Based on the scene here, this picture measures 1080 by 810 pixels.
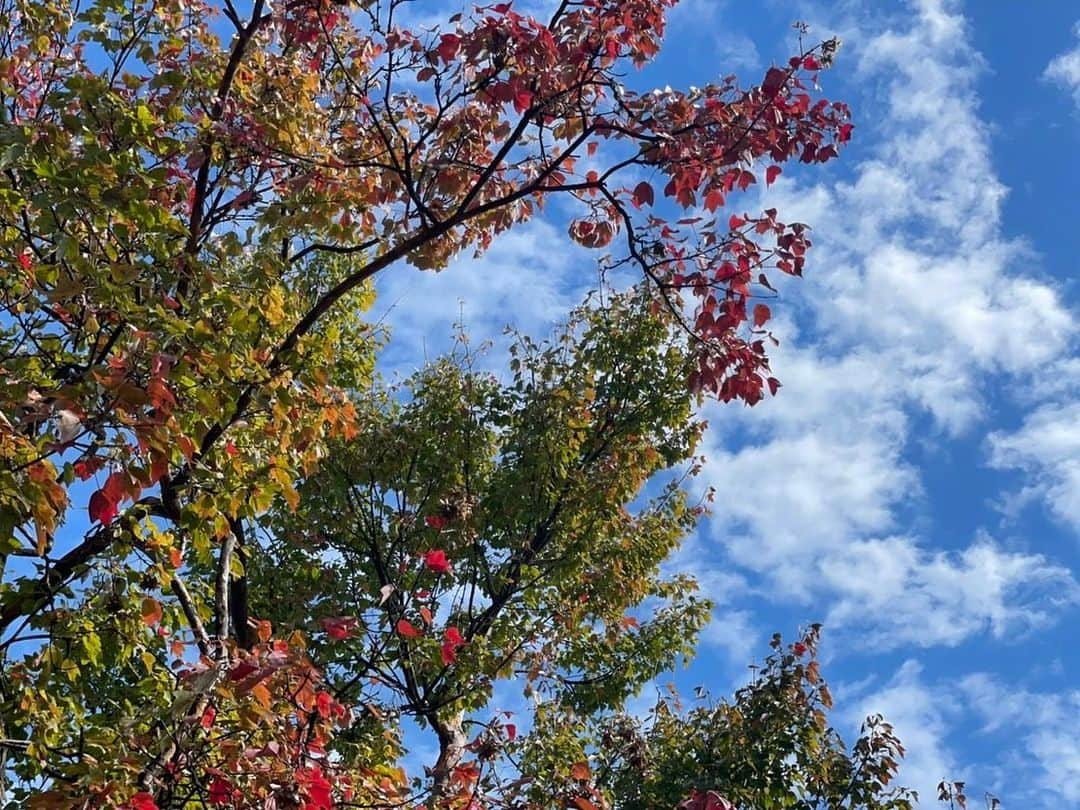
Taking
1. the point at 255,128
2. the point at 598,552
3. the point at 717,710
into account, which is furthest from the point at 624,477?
the point at 255,128

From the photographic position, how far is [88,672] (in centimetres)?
836

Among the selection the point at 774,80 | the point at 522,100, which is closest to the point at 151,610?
the point at 522,100

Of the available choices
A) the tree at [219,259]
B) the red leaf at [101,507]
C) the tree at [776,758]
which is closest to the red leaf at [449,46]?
the tree at [219,259]

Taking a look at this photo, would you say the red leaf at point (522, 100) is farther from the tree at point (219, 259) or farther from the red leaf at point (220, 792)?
the red leaf at point (220, 792)

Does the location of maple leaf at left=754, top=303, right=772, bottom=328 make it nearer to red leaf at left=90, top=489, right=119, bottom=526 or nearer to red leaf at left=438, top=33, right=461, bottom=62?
red leaf at left=438, top=33, right=461, bottom=62

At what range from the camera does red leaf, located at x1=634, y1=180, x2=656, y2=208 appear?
18.0ft

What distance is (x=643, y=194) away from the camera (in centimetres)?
549

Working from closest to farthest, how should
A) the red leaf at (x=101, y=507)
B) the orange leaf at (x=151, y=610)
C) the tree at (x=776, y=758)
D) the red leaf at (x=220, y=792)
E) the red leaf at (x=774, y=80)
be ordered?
the red leaf at (x=101, y=507)
the red leaf at (x=220, y=792)
the red leaf at (x=774, y=80)
the orange leaf at (x=151, y=610)
the tree at (x=776, y=758)

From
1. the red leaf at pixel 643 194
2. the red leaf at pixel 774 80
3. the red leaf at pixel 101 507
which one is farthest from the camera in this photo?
the red leaf at pixel 643 194

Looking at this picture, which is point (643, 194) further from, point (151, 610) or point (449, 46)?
point (151, 610)

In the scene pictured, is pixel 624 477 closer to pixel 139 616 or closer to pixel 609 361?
pixel 609 361

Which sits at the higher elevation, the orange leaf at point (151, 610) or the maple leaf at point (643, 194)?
the maple leaf at point (643, 194)

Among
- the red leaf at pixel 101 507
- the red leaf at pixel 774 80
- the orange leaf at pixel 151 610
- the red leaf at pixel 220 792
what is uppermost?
the red leaf at pixel 774 80

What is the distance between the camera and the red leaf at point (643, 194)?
18.0 feet
